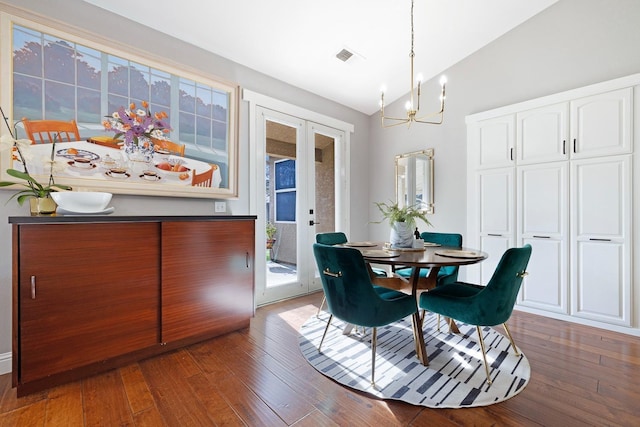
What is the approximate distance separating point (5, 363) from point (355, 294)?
2.39 m

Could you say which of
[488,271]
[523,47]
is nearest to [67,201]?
[488,271]

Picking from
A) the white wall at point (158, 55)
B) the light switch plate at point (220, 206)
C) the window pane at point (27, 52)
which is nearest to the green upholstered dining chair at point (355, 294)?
the light switch plate at point (220, 206)

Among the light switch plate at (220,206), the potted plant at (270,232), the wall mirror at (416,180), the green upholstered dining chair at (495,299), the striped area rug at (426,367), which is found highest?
the wall mirror at (416,180)

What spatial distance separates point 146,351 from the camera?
2088mm

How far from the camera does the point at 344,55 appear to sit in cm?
326

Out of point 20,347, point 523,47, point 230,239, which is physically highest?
point 523,47

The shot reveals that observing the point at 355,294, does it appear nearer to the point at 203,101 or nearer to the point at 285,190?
the point at 285,190

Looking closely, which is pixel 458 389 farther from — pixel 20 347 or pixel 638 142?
pixel 638 142

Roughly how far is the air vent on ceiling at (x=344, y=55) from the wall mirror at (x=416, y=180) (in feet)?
5.23

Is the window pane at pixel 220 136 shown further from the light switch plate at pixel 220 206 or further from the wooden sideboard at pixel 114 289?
the wooden sideboard at pixel 114 289

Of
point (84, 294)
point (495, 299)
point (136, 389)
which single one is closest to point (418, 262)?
point (495, 299)

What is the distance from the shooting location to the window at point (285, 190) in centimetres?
358

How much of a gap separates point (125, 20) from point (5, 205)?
169cm

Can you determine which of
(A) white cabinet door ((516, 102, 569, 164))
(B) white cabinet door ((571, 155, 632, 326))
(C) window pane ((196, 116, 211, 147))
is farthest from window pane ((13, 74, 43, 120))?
(B) white cabinet door ((571, 155, 632, 326))
